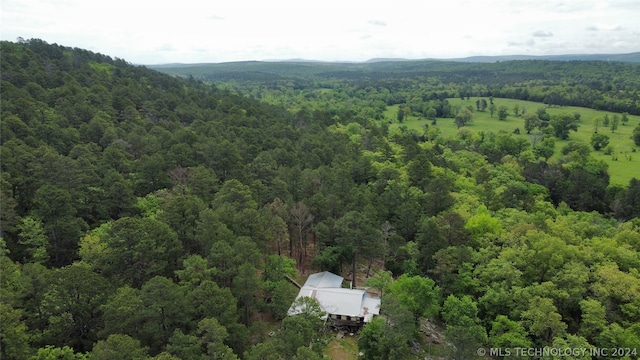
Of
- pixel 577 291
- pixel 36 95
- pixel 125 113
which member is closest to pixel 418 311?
pixel 577 291

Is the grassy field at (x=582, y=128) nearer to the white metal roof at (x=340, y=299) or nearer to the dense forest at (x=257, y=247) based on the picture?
the dense forest at (x=257, y=247)

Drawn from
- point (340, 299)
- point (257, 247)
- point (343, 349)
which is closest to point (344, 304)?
point (340, 299)

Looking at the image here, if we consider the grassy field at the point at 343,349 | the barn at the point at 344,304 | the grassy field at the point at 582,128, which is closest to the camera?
the grassy field at the point at 343,349

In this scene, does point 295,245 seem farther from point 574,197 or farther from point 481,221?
point 574,197

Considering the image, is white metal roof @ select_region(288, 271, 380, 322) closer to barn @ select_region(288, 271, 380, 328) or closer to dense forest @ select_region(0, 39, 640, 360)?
barn @ select_region(288, 271, 380, 328)

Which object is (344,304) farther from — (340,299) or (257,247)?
(257,247)

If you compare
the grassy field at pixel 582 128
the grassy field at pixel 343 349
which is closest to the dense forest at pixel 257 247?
the grassy field at pixel 343 349
